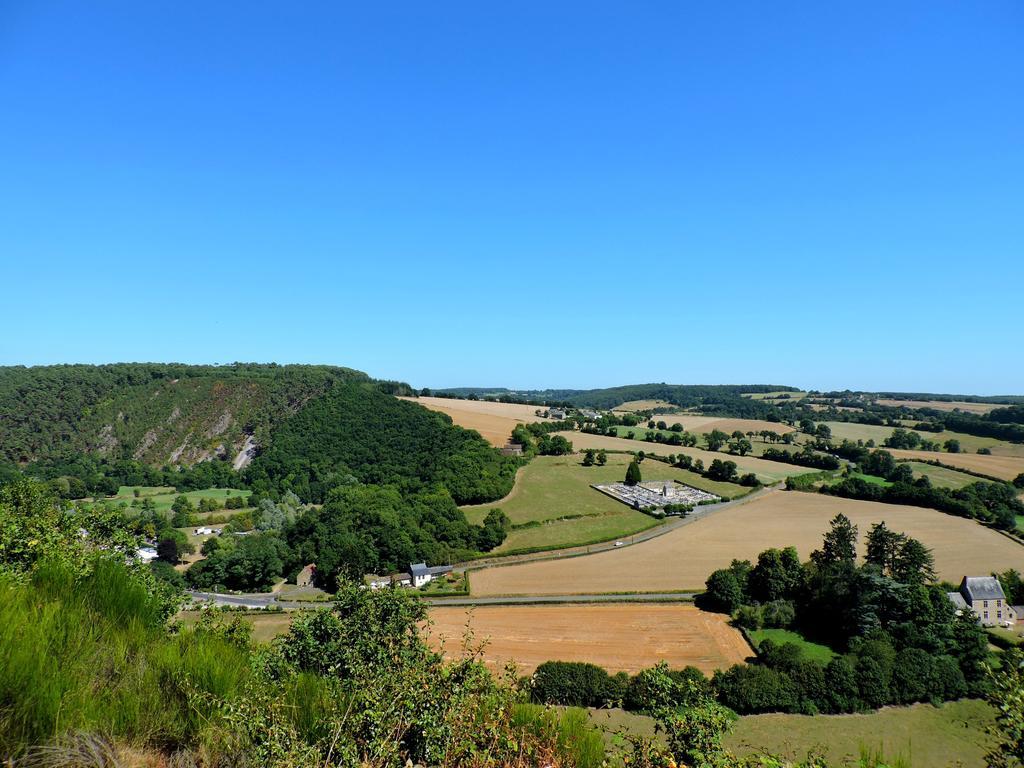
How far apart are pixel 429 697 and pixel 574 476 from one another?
2980 inches

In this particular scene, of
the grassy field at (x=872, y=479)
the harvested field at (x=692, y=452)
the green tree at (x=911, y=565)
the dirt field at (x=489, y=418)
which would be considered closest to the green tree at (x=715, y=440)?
the harvested field at (x=692, y=452)

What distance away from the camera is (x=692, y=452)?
326 feet

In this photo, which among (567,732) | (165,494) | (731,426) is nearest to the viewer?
(567,732)

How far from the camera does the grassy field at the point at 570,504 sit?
5719 cm

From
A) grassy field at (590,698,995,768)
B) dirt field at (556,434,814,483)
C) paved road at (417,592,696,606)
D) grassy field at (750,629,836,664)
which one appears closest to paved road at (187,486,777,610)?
paved road at (417,592,696,606)

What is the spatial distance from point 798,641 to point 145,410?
139 m

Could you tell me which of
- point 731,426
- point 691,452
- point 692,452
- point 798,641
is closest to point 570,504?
point 798,641

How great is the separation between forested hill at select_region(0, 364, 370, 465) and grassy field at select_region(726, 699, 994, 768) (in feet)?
364

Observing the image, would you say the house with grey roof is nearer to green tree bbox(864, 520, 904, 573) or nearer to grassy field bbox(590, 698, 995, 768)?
green tree bbox(864, 520, 904, 573)

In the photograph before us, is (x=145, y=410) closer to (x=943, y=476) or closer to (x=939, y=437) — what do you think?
(x=943, y=476)

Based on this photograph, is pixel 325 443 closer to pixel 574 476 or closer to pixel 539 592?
pixel 574 476

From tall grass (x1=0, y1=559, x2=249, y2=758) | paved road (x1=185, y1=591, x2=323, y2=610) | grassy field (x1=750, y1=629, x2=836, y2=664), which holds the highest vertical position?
tall grass (x1=0, y1=559, x2=249, y2=758)

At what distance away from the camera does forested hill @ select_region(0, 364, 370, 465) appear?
113 m

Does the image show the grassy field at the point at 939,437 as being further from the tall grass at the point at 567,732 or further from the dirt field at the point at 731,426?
the tall grass at the point at 567,732
